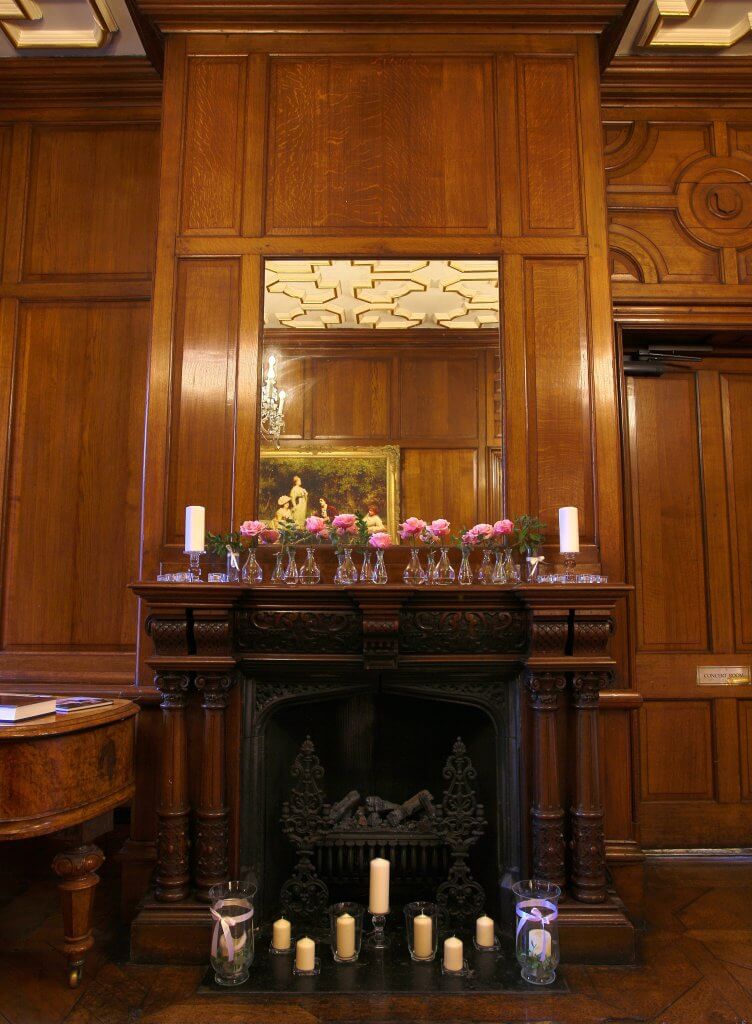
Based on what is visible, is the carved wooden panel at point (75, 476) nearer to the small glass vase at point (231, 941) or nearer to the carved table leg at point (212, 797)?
the carved table leg at point (212, 797)

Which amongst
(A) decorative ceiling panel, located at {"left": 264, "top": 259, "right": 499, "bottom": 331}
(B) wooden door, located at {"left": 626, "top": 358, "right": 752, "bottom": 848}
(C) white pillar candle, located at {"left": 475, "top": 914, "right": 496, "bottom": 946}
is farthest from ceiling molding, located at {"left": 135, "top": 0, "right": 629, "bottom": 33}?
(C) white pillar candle, located at {"left": 475, "top": 914, "right": 496, "bottom": 946}

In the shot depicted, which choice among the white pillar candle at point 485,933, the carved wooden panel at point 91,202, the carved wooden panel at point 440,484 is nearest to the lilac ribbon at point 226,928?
the white pillar candle at point 485,933

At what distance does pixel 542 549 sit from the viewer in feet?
8.86

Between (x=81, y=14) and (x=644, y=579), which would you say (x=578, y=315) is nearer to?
(x=644, y=579)

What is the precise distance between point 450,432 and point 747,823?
2233 millimetres

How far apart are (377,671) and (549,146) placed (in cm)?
220

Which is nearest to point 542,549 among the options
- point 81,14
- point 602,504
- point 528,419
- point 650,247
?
point 602,504

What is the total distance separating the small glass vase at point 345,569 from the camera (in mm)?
2551

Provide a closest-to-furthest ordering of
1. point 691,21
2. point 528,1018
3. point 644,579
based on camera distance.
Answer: point 528,1018 < point 691,21 < point 644,579

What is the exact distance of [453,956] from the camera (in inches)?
88.0

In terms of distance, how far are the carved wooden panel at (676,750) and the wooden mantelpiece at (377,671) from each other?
931mm

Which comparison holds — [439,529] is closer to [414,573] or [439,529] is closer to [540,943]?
[414,573]

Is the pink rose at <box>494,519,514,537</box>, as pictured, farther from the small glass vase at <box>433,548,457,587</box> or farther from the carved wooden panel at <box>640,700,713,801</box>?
the carved wooden panel at <box>640,700,713,801</box>

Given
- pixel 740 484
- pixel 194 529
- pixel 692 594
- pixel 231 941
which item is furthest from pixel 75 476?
pixel 740 484
